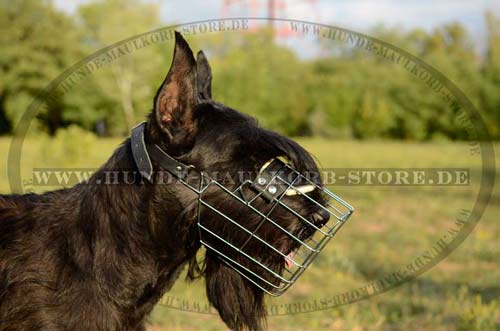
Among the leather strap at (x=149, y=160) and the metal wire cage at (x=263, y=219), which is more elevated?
the leather strap at (x=149, y=160)

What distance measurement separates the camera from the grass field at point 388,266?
5.58 m

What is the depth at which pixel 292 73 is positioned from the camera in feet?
122

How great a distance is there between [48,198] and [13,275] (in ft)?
1.45

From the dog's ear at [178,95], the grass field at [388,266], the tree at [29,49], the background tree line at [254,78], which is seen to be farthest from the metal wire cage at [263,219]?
the tree at [29,49]

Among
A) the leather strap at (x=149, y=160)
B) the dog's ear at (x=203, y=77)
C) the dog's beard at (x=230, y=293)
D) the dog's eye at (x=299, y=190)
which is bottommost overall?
the dog's beard at (x=230, y=293)

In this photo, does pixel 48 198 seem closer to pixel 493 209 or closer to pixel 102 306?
pixel 102 306

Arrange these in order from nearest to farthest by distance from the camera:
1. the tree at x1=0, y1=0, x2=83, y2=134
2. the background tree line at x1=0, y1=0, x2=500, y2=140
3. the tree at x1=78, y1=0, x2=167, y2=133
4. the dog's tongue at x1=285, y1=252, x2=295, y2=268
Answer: the dog's tongue at x1=285, y1=252, x2=295, y2=268
the tree at x1=78, y1=0, x2=167, y2=133
the background tree line at x1=0, y1=0, x2=500, y2=140
the tree at x1=0, y1=0, x2=83, y2=134

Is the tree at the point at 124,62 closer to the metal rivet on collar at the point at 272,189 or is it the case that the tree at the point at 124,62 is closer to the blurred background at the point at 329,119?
the blurred background at the point at 329,119

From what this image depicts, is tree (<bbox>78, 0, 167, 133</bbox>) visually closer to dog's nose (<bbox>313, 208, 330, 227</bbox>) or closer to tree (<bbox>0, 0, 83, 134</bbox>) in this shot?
tree (<bbox>0, 0, 83, 134</bbox>)

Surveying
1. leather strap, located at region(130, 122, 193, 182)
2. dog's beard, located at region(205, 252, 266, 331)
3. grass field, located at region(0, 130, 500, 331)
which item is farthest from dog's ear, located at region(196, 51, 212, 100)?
grass field, located at region(0, 130, 500, 331)

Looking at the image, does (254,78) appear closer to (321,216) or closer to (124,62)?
(124,62)

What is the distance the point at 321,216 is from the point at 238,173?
43 cm

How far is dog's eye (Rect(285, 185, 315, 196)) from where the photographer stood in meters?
2.75

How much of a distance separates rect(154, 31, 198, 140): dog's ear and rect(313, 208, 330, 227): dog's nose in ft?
2.34
